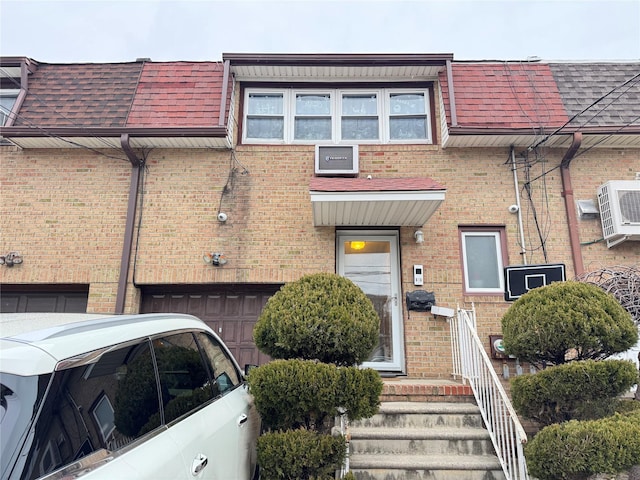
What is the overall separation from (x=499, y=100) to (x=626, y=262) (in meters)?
3.36

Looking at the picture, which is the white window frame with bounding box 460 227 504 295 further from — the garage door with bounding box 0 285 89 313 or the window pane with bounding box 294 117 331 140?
the garage door with bounding box 0 285 89 313

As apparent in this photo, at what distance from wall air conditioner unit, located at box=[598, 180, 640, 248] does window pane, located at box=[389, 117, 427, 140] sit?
122 inches

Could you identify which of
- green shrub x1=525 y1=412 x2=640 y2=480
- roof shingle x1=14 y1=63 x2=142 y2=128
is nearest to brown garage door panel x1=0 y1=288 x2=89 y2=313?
roof shingle x1=14 y1=63 x2=142 y2=128

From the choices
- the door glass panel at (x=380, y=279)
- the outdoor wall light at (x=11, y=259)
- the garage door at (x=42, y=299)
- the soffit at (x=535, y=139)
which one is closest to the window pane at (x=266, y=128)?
the door glass panel at (x=380, y=279)

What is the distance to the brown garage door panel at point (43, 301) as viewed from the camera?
674 cm

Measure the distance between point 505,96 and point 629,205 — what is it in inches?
105

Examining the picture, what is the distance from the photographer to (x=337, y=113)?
724 cm

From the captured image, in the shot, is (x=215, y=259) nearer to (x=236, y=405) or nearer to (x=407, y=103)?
(x=236, y=405)

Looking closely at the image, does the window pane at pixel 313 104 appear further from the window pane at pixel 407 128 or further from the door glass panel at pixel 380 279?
the door glass panel at pixel 380 279

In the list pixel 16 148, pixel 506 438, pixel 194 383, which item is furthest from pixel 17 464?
pixel 16 148

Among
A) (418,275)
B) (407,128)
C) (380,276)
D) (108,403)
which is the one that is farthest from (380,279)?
(108,403)

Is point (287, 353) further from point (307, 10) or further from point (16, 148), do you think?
point (307, 10)

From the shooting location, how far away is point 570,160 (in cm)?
666

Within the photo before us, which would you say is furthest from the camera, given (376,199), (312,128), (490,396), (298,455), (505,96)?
(312,128)
